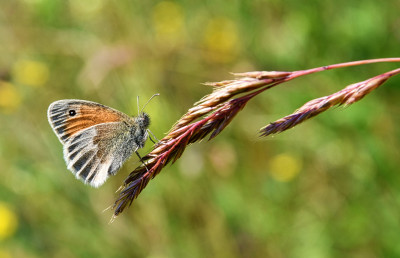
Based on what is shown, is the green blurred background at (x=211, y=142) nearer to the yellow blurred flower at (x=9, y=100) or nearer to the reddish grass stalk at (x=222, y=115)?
the yellow blurred flower at (x=9, y=100)

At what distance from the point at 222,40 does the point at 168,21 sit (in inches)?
24.3

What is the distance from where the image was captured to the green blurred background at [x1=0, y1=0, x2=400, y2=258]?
345 centimetres

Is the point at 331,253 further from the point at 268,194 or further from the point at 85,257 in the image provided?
the point at 85,257

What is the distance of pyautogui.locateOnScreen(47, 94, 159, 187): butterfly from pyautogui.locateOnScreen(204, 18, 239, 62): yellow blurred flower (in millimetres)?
2087

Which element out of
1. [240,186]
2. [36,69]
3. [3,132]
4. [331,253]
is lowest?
[331,253]

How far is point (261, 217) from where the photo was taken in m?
3.85

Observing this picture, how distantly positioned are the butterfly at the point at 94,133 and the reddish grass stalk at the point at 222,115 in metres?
0.77

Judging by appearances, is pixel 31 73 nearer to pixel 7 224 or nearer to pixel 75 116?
pixel 7 224

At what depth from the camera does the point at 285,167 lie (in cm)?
418

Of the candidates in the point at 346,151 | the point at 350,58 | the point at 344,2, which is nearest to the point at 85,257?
the point at 346,151

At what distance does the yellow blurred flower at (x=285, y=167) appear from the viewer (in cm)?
411

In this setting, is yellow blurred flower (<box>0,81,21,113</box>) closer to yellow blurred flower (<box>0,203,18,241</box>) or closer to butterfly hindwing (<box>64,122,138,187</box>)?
yellow blurred flower (<box>0,203,18,241</box>)

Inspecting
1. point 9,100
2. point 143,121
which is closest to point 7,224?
point 9,100

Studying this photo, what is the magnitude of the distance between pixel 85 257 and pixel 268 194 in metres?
1.50
